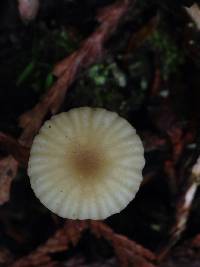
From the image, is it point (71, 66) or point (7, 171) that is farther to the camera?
point (71, 66)

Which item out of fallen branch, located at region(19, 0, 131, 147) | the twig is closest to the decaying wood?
fallen branch, located at region(19, 0, 131, 147)

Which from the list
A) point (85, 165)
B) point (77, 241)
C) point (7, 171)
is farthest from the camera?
point (77, 241)

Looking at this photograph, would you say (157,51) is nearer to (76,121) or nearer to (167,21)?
(167,21)

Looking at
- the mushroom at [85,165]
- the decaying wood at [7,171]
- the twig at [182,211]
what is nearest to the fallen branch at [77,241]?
the twig at [182,211]

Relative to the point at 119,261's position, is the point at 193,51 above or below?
above

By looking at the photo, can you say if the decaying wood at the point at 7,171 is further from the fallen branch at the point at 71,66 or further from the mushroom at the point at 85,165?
the mushroom at the point at 85,165

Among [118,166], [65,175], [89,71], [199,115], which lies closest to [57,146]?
[65,175]

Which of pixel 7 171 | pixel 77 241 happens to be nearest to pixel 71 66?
pixel 7 171

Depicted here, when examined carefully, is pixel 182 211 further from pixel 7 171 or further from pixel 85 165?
pixel 7 171
